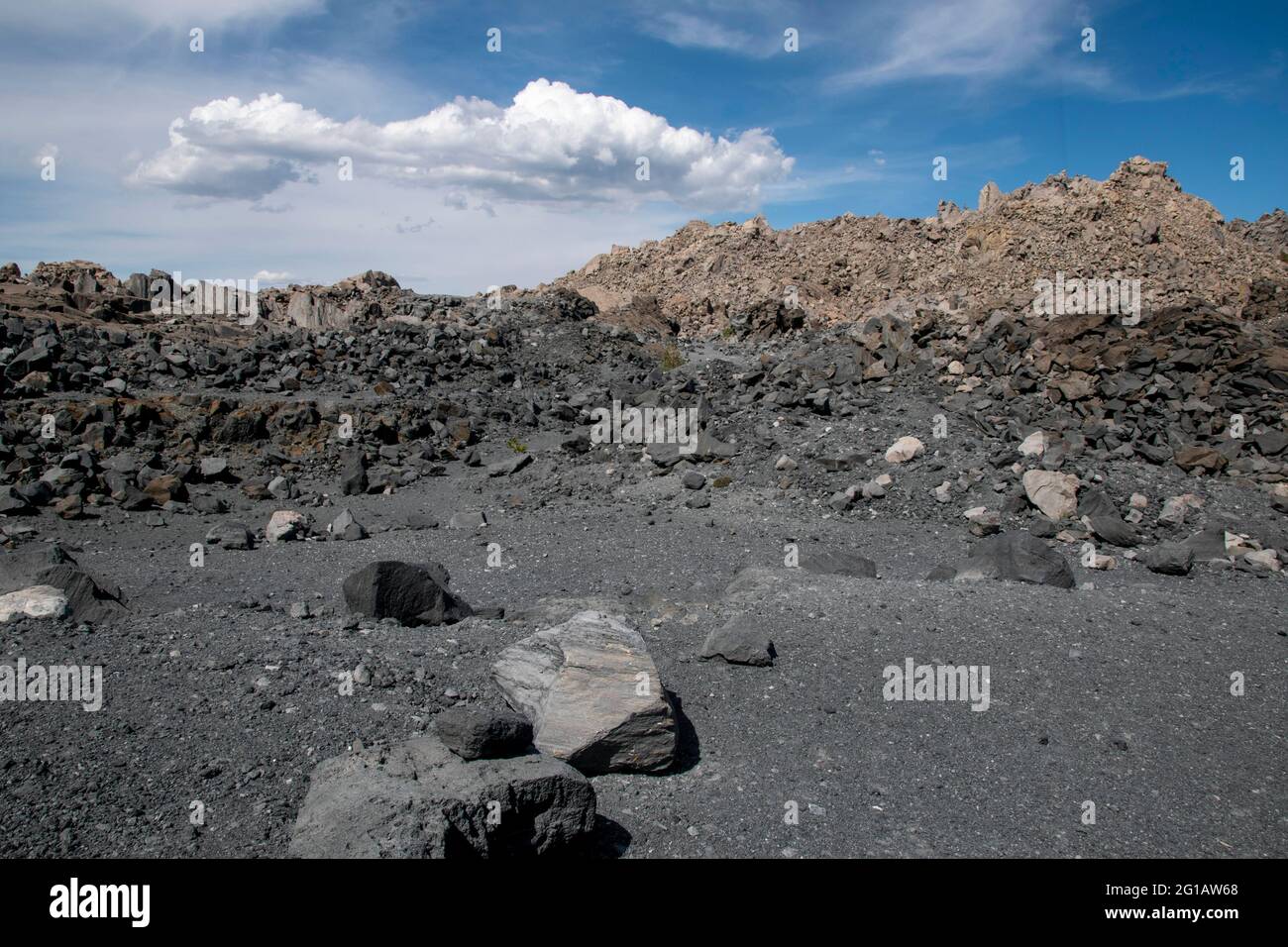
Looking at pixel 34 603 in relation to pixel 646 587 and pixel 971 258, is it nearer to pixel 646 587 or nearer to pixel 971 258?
pixel 646 587

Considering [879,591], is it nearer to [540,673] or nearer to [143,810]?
[540,673]

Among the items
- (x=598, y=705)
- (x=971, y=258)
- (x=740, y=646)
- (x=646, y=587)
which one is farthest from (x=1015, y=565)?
(x=971, y=258)

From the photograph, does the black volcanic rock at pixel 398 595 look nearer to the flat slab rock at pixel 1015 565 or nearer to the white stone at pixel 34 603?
the white stone at pixel 34 603

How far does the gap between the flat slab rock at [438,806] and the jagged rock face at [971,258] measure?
16.5m

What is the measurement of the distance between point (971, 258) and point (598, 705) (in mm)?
25984

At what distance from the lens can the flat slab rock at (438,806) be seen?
3.35 meters

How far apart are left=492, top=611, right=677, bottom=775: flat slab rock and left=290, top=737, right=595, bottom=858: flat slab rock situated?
39cm

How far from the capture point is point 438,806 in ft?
11.4

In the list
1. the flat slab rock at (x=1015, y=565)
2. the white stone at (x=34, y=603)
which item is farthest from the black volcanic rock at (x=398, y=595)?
the flat slab rock at (x=1015, y=565)

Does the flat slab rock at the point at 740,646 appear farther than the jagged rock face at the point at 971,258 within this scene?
No

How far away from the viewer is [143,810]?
152 inches

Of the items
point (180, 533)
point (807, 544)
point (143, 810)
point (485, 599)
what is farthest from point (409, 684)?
point (180, 533)

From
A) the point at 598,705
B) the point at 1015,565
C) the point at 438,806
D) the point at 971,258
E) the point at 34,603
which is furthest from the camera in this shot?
the point at 971,258
